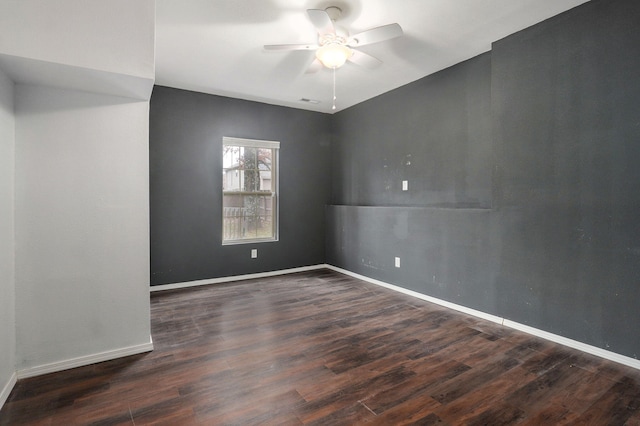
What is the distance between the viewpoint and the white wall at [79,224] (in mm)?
2180

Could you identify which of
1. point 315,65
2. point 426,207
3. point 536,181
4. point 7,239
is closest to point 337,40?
point 315,65

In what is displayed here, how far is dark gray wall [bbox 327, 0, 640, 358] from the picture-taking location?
239 cm

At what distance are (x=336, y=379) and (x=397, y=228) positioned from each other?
2.49 meters

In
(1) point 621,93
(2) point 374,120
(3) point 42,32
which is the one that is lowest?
(1) point 621,93

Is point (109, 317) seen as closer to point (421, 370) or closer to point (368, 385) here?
point (368, 385)

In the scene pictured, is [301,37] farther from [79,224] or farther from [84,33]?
[79,224]

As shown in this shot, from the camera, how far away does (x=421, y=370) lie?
2277 millimetres

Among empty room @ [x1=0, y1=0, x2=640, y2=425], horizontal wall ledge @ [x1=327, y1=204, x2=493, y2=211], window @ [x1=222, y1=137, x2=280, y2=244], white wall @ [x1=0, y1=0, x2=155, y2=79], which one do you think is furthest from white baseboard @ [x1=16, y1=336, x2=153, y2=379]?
horizontal wall ledge @ [x1=327, y1=204, x2=493, y2=211]

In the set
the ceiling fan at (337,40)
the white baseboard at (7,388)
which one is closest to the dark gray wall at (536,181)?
the ceiling fan at (337,40)

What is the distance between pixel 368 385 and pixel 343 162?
391 cm

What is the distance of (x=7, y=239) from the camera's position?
2027 mm

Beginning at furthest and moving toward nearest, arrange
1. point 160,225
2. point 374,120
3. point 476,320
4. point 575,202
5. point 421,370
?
point 374,120 < point 160,225 < point 476,320 < point 575,202 < point 421,370

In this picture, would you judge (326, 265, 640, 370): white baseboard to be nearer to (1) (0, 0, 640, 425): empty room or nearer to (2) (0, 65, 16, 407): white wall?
(1) (0, 0, 640, 425): empty room


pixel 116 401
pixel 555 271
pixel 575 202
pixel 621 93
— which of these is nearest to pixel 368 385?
pixel 116 401
